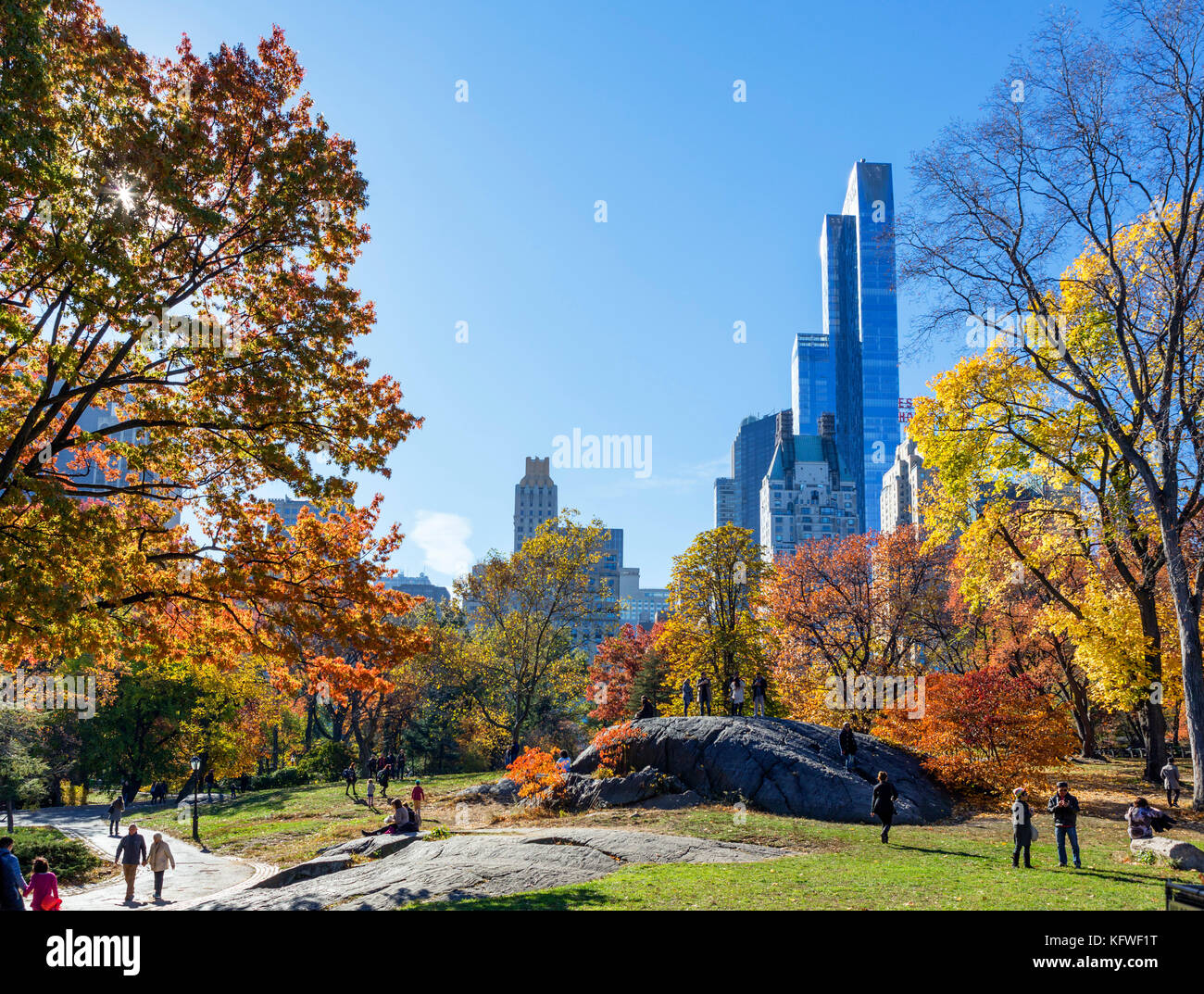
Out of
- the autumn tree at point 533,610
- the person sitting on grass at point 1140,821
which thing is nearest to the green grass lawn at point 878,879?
the person sitting on grass at point 1140,821

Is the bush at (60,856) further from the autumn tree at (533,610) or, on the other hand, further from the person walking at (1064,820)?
the person walking at (1064,820)

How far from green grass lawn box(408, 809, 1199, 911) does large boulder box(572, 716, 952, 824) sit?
7.39 ft

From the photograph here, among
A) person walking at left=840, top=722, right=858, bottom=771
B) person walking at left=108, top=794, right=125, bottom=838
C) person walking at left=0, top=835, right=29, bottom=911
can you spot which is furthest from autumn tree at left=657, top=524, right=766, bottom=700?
person walking at left=0, top=835, right=29, bottom=911

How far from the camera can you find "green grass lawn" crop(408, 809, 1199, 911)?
1050 cm

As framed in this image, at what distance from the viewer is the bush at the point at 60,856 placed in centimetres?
2055

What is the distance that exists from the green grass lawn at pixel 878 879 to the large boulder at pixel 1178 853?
28cm

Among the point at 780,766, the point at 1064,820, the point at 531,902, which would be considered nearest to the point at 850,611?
the point at 780,766

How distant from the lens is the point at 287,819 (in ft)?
94.3

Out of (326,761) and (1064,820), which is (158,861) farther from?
(326,761)

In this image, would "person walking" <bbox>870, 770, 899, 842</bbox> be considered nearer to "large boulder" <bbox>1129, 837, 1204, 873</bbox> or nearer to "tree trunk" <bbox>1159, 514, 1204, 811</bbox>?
"large boulder" <bbox>1129, 837, 1204, 873</bbox>

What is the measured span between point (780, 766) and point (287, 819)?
61.7 feet

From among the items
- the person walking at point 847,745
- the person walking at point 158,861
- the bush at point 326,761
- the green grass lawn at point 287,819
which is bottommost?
the bush at point 326,761
